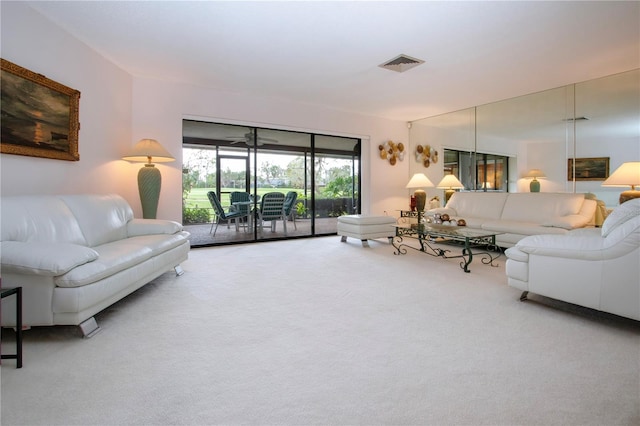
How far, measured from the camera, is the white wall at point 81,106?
2762 mm

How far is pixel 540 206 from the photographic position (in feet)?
15.9

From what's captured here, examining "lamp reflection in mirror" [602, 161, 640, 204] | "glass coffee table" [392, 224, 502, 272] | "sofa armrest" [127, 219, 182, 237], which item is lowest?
"glass coffee table" [392, 224, 502, 272]

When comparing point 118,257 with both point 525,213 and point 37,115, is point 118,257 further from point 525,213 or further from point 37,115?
point 525,213

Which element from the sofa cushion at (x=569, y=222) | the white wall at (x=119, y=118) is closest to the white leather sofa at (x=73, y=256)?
the white wall at (x=119, y=118)

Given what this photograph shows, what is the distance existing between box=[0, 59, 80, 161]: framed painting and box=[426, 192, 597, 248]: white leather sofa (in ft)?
16.8

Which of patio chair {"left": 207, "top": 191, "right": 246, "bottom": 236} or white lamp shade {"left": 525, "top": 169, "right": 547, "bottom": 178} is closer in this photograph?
white lamp shade {"left": 525, "top": 169, "right": 547, "bottom": 178}

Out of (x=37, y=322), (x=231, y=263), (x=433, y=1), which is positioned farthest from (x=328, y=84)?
(x=37, y=322)

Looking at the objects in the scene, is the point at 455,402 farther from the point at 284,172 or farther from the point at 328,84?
the point at 284,172

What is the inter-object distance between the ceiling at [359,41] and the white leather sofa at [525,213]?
1.72 meters

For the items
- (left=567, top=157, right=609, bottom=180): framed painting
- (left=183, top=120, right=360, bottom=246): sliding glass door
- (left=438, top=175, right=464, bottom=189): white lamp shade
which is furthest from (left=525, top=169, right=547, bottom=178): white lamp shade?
(left=183, top=120, right=360, bottom=246): sliding glass door

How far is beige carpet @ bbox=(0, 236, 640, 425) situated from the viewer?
4.29 feet

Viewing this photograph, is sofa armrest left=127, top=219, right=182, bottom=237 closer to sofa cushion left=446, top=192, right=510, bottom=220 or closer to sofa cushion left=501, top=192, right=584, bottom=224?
sofa cushion left=446, top=192, right=510, bottom=220

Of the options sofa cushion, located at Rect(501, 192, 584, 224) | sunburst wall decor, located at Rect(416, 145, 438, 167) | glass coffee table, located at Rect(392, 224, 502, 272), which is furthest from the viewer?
sunburst wall decor, located at Rect(416, 145, 438, 167)

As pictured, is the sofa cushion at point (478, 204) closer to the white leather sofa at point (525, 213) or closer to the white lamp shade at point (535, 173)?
the white leather sofa at point (525, 213)
